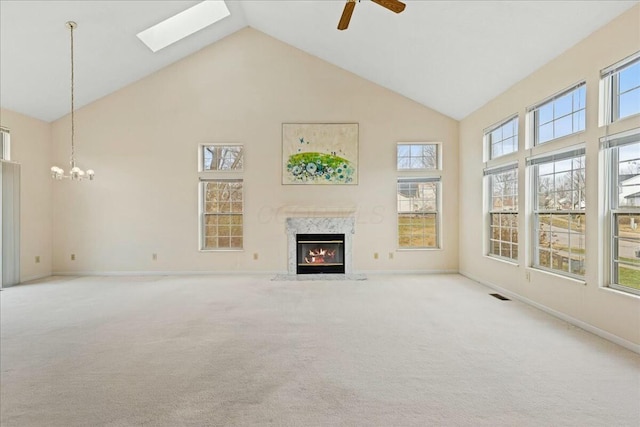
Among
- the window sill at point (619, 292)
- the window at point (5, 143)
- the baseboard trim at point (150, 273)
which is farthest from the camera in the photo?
the baseboard trim at point (150, 273)

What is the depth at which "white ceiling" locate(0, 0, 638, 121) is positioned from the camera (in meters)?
3.65

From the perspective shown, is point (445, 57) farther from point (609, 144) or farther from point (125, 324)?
point (125, 324)

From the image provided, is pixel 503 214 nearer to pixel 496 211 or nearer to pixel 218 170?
pixel 496 211

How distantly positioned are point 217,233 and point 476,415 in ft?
18.0

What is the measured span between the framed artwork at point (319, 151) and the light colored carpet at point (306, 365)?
2634 mm

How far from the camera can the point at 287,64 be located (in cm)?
643

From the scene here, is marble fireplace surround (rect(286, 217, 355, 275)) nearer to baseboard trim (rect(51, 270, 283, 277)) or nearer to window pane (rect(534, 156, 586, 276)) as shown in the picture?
baseboard trim (rect(51, 270, 283, 277))

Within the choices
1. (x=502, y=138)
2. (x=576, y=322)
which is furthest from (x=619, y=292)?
(x=502, y=138)

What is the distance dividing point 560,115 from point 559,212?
1107 mm

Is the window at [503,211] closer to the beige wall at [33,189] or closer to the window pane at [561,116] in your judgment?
the window pane at [561,116]

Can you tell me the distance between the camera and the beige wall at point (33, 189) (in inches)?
226

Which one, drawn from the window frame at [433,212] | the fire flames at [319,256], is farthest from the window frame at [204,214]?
the window frame at [433,212]

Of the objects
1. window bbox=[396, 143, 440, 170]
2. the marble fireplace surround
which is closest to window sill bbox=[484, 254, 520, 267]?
window bbox=[396, 143, 440, 170]

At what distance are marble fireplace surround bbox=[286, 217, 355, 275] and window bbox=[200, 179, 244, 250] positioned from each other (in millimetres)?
976
